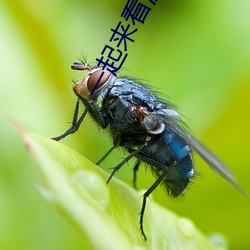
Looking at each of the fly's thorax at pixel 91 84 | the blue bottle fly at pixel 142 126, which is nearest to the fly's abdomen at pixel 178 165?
the blue bottle fly at pixel 142 126

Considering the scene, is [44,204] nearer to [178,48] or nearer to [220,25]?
[178,48]

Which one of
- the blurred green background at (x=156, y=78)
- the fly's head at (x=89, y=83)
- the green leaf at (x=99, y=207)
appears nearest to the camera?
the green leaf at (x=99, y=207)

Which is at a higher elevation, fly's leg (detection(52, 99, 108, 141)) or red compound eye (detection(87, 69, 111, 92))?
red compound eye (detection(87, 69, 111, 92))

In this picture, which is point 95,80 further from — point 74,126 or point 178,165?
point 178,165

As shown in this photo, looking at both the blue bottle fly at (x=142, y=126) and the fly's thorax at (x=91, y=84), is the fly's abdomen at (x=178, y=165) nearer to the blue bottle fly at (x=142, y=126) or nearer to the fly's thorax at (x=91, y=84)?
the blue bottle fly at (x=142, y=126)

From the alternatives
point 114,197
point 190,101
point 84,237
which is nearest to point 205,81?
point 190,101

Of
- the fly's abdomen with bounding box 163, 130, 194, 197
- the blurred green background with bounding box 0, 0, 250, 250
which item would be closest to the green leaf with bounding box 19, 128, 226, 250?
the fly's abdomen with bounding box 163, 130, 194, 197

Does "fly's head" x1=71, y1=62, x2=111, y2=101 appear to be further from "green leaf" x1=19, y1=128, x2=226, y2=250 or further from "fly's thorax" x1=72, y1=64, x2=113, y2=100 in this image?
"green leaf" x1=19, y1=128, x2=226, y2=250
